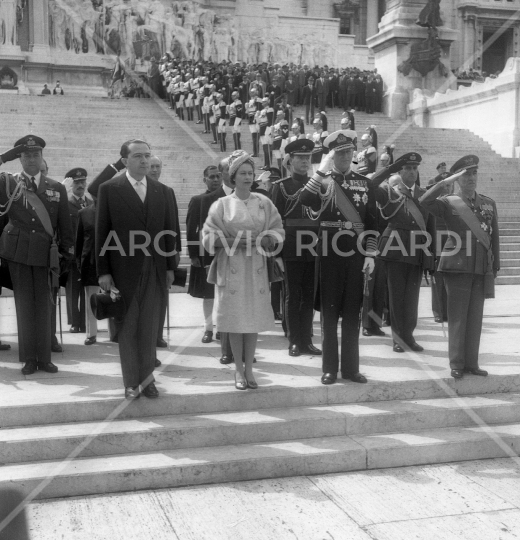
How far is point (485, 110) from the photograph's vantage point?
2412cm

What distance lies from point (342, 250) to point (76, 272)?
3.49 meters

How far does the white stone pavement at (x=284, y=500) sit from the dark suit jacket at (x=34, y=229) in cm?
95

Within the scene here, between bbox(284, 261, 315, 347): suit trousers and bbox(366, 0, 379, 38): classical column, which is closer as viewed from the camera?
bbox(284, 261, 315, 347): suit trousers

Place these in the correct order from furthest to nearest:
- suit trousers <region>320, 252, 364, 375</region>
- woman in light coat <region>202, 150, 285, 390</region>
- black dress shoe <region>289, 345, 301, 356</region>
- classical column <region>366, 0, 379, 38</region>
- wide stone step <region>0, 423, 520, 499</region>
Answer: classical column <region>366, 0, 379, 38</region> < black dress shoe <region>289, 345, 301, 356</region> < suit trousers <region>320, 252, 364, 375</region> < woman in light coat <region>202, 150, 285, 390</region> < wide stone step <region>0, 423, 520, 499</region>

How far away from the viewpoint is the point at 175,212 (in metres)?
5.95

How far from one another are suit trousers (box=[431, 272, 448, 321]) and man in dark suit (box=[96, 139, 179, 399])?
4163mm

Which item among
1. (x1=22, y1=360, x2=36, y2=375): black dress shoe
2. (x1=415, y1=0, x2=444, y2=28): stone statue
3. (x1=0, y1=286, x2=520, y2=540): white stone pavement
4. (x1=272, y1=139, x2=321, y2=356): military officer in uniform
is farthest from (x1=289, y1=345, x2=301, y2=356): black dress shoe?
(x1=415, y1=0, x2=444, y2=28): stone statue

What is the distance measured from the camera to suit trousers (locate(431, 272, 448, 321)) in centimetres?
893

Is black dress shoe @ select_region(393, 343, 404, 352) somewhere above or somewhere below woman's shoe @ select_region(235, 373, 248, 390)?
below

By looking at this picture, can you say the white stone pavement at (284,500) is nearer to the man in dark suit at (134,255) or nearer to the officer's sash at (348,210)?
the man in dark suit at (134,255)

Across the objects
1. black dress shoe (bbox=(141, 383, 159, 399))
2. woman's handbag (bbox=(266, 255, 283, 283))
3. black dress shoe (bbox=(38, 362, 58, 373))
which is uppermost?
woman's handbag (bbox=(266, 255, 283, 283))

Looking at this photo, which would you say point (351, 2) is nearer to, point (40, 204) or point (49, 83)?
point (49, 83)

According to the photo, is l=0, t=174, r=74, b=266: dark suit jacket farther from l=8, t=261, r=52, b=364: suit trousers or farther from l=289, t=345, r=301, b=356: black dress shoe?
l=289, t=345, r=301, b=356: black dress shoe

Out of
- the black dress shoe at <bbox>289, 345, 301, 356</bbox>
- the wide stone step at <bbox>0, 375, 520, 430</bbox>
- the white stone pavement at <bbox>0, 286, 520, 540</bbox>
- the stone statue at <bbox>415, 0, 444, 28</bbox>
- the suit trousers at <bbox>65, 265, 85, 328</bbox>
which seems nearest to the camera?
the white stone pavement at <bbox>0, 286, 520, 540</bbox>
